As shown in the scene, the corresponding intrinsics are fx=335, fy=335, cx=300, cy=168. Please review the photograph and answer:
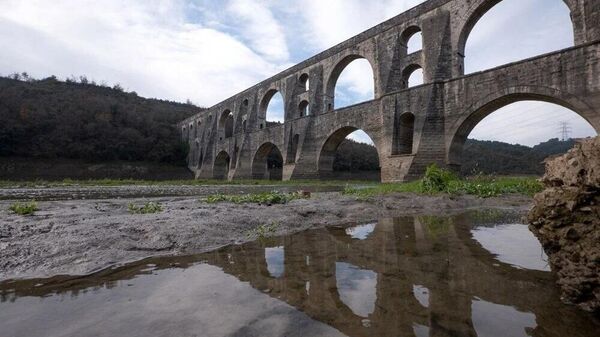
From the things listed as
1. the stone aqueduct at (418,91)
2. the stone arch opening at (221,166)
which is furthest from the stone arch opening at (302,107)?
the stone arch opening at (221,166)

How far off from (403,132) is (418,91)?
7.84 feet

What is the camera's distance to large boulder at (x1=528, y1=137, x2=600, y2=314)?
1677mm

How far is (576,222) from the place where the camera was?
1.79 m

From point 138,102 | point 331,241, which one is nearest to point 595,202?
point 331,241

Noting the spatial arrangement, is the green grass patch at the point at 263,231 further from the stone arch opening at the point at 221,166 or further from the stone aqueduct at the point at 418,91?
the stone arch opening at the point at 221,166

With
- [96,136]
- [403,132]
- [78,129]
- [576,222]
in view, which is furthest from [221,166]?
[576,222]

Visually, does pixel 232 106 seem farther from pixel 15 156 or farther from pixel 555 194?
pixel 555 194

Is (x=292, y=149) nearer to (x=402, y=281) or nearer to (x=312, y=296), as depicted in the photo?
(x=402, y=281)

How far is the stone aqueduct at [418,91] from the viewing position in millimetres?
11219

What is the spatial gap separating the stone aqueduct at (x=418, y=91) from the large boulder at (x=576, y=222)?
1162 cm

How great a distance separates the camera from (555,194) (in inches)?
75.3

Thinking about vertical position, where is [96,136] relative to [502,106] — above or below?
above

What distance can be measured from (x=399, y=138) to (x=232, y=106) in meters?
22.2

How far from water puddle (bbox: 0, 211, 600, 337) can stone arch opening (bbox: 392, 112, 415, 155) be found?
46.9ft
